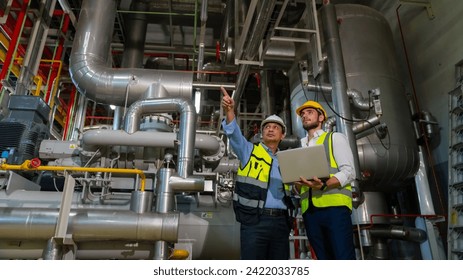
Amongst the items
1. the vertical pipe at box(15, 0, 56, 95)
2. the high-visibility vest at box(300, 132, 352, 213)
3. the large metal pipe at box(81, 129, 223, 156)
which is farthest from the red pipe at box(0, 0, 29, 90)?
the high-visibility vest at box(300, 132, 352, 213)

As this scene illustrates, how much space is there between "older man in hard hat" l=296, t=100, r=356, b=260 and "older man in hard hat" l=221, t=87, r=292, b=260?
178 mm

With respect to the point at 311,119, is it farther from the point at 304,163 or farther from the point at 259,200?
the point at 259,200

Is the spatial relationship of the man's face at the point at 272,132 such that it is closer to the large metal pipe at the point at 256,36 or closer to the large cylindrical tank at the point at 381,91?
the large metal pipe at the point at 256,36

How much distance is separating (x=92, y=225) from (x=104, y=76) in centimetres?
189

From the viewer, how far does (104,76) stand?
12.2 feet

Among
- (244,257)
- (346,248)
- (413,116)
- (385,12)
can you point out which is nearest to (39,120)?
(244,257)

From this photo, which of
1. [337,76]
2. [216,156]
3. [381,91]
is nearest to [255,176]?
[216,156]

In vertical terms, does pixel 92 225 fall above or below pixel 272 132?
below

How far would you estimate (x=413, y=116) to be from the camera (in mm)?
4426

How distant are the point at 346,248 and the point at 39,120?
11.3 feet

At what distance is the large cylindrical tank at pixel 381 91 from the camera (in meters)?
3.88

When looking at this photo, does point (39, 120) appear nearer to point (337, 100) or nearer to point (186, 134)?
point (186, 134)

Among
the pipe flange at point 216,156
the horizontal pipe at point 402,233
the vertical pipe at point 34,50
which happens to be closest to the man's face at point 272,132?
the pipe flange at point 216,156

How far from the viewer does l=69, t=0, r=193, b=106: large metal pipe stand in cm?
372
